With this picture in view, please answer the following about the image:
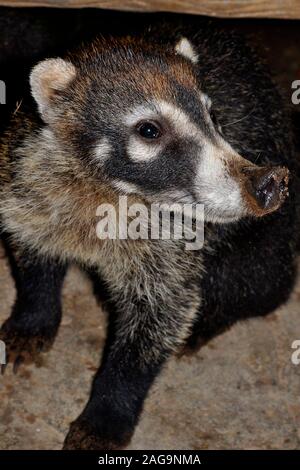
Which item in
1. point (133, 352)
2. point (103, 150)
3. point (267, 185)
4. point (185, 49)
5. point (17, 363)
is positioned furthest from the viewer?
point (17, 363)

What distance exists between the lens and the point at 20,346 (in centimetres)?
615

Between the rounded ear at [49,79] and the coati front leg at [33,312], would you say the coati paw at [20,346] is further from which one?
the rounded ear at [49,79]

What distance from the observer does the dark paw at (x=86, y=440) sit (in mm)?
5652

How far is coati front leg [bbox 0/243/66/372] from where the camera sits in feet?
19.8

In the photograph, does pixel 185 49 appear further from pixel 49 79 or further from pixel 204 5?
pixel 49 79

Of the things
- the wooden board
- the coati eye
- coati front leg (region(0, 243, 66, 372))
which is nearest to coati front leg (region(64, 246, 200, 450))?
coati front leg (region(0, 243, 66, 372))

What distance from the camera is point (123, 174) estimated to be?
4.96 meters

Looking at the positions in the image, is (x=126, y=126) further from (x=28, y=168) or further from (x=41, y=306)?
(x=41, y=306)

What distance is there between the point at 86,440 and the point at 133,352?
0.67 m

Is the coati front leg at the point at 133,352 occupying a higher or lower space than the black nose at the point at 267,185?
lower

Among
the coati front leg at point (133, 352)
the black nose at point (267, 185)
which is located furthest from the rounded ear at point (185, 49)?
the coati front leg at point (133, 352)

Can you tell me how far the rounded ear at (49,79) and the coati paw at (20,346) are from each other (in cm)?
183

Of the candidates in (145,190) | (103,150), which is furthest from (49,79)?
(145,190)

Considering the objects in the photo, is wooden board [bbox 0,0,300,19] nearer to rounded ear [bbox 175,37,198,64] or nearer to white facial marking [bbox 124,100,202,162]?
rounded ear [bbox 175,37,198,64]
